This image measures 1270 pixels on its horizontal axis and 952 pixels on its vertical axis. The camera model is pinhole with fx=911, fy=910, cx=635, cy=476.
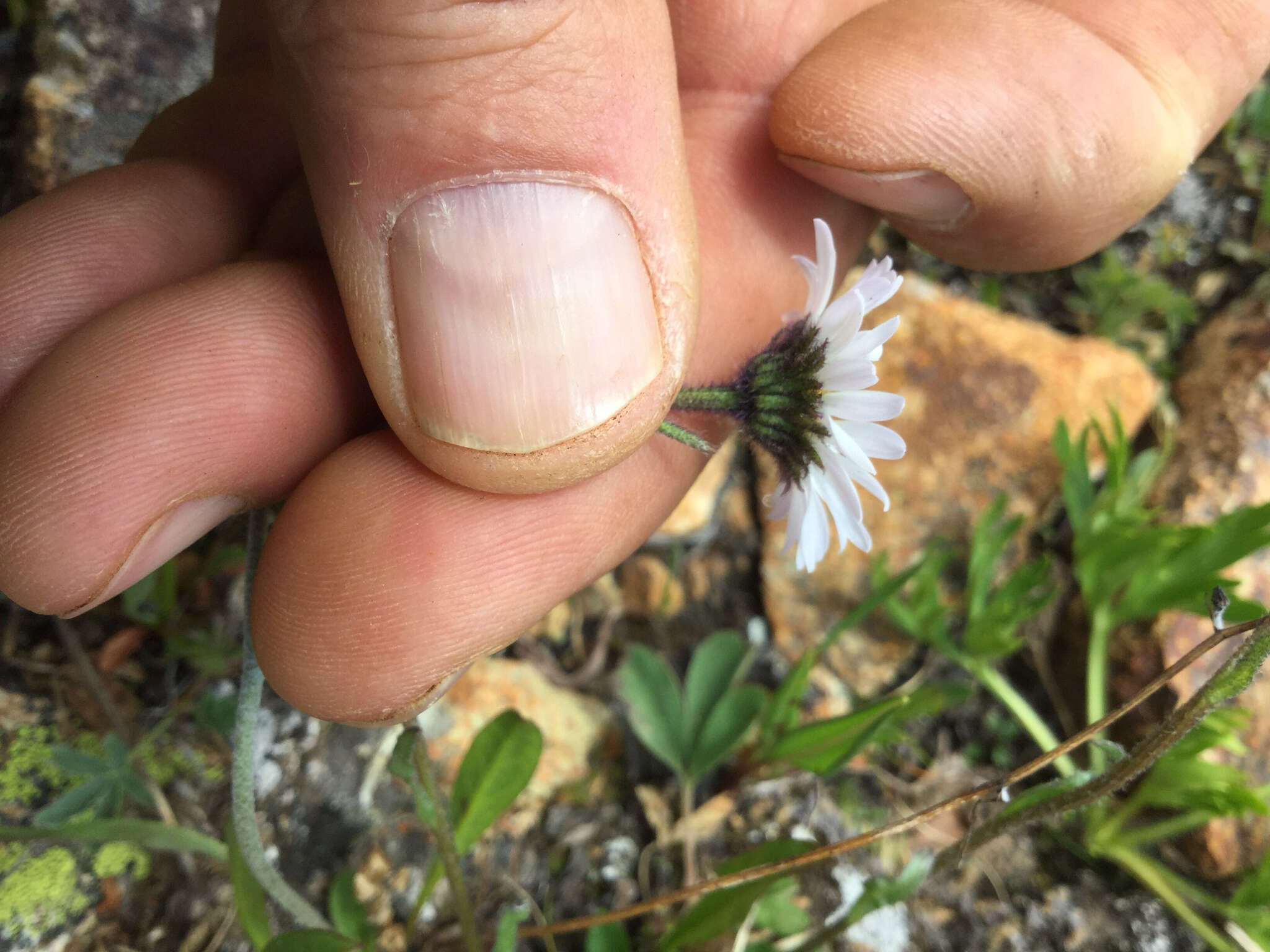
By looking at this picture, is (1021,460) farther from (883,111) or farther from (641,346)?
(641,346)

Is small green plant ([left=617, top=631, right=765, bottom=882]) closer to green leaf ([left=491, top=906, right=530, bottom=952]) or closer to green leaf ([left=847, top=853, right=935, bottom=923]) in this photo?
green leaf ([left=847, top=853, right=935, bottom=923])

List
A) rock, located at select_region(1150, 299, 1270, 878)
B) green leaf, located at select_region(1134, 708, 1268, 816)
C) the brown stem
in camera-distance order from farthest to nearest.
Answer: rock, located at select_region(1150, 299, 1270, 878) < green leaf, located at select_region(1134, 708, 1268, 816) < the brown stem

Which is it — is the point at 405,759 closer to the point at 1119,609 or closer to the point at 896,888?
the point at 896,888

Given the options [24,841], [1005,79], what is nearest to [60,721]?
[24,841]

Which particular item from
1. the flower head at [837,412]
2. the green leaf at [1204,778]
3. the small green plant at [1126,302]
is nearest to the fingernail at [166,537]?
the flower head at [837,412]

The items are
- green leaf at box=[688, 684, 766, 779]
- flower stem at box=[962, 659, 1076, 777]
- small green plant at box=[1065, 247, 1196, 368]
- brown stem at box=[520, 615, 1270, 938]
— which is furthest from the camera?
small green plant at box=[1065, 247, 1196, 368]

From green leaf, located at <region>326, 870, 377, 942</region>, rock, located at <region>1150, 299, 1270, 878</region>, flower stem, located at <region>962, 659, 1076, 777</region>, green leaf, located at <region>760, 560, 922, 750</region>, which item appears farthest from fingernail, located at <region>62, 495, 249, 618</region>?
rock, located at <region>1150, 299, 1270, 878</region>

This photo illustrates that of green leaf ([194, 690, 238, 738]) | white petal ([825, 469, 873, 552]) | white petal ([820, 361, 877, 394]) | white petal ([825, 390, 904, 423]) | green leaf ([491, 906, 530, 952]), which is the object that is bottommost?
green leaf ([491, 906, 530, 952])
